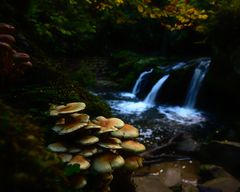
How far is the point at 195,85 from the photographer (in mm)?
13625

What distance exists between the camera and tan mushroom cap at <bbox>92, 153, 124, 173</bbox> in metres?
2.41

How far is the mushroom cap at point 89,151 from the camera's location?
237 cm

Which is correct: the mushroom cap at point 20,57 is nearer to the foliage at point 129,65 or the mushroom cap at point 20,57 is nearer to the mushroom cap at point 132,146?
the mushroom cap at point 132,146

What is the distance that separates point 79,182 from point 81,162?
14 cm

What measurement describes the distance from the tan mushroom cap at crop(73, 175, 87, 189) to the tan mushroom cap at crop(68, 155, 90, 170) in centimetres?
8

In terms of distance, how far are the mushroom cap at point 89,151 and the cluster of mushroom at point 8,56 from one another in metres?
1.01

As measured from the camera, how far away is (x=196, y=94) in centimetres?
1342

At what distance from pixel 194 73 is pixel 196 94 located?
3.47 feet

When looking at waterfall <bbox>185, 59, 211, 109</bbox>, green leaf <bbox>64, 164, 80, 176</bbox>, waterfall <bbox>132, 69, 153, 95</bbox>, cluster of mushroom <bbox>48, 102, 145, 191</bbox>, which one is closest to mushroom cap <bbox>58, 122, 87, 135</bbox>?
cluster of mushroom <bbox>48, 102, 145, 191</bbox>

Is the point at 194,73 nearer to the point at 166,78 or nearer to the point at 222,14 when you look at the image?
the point at 166,78

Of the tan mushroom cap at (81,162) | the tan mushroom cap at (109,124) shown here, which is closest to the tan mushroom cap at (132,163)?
the tan mushroom cap at (109,124)

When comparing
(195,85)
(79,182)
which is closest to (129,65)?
(195,85)

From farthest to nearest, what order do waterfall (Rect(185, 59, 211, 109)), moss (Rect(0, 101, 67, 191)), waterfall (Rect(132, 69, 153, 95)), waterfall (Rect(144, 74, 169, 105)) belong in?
waterfall (Rect(132, 69, 153, 95)), waterfall (Rect(144, 74, 169, 105)), waterfall (Rect(185, 59, 211, 109)), moss (Rect(0, 101, 67, 191))

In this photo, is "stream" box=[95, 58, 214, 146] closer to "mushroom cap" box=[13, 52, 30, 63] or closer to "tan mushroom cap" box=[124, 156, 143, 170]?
"tan mushroom cap" box=[124, 156, 143, 170]
